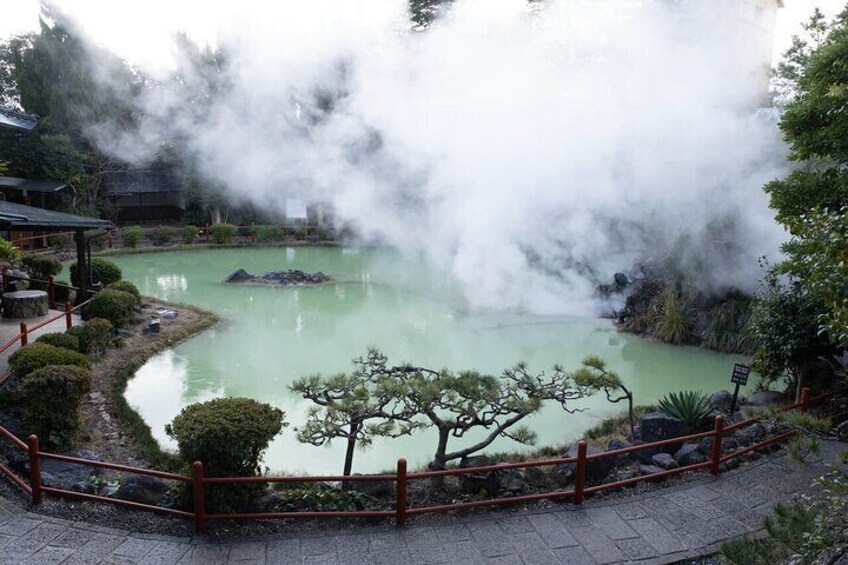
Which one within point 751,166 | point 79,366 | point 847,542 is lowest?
point 79,366

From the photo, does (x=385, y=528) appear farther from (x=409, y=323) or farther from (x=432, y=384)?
(x=409, y=323)

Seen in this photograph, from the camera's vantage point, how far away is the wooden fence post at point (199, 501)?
17.4 ft

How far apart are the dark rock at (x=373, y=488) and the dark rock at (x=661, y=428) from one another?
10.2ft

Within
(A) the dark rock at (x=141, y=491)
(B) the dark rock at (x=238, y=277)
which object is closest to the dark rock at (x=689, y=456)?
(A) the dark rock at (x=141, y=491)

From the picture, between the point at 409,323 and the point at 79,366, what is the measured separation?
7.42 meters

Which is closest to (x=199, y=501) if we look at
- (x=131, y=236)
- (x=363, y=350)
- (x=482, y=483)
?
(x=482, y=483)

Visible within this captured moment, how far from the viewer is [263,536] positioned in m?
5.49

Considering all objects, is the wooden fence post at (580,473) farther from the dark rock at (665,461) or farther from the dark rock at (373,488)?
the dark rock at (373,488)

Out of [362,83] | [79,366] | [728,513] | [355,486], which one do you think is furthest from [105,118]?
[728,513]

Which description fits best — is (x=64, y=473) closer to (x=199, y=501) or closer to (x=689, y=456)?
(x=199, y=501)

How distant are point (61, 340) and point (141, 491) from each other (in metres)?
4.78

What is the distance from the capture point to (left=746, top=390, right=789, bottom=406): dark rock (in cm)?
908

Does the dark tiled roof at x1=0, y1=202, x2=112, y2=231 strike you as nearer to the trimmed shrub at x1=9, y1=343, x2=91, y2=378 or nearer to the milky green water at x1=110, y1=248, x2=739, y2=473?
the milky green water at x1=110, y1=248, x2=739, y2=473

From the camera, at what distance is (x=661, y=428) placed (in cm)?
759
